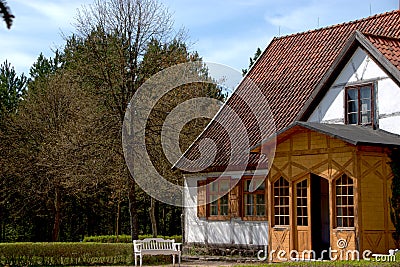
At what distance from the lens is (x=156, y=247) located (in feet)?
68.9

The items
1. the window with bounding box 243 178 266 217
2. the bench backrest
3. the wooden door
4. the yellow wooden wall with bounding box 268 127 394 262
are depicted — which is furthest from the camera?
the window with bounding box 243 178 266 217

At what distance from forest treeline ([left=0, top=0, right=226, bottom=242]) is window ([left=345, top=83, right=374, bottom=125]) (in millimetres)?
7517

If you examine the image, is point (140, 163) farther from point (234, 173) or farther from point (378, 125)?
point (378, 125)

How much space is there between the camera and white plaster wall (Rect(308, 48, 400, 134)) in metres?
18.3

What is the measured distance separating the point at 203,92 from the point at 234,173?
538 inches

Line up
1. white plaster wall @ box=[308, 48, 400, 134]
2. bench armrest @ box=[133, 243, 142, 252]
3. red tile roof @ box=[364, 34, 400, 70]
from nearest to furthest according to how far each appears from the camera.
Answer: white plaster wall @ box=[308, 48, 400, 134], red tile roof @ box=[364, 34, 400, 70], bench armrest @ box=[133, 243, 142, 252]

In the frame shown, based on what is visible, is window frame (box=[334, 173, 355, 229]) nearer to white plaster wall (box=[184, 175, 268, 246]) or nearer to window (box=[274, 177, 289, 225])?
window (box=[274, 177, 289, 225])

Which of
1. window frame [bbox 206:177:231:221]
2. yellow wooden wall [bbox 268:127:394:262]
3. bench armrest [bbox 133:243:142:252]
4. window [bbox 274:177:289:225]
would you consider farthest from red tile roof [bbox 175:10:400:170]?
bench armrest [bbox 133:243:142:252]

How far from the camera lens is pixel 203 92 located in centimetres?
3572

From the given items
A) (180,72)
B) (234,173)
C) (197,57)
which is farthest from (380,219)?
(197,57)

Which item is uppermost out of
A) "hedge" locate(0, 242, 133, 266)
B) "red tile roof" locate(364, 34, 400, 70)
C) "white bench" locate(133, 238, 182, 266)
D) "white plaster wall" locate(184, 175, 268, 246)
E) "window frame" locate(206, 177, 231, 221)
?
"red tile roof" locate(364, 34, 400, 70)

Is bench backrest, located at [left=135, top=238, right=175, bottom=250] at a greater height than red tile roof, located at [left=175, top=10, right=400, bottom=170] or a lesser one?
lesser

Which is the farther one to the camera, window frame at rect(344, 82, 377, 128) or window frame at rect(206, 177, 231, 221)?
window frame at rect(206, 177, 231, 221)

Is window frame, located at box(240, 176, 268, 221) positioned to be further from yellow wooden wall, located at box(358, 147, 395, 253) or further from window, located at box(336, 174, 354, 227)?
yellow wooden wall, located at box(358, 147, 395, 253)
